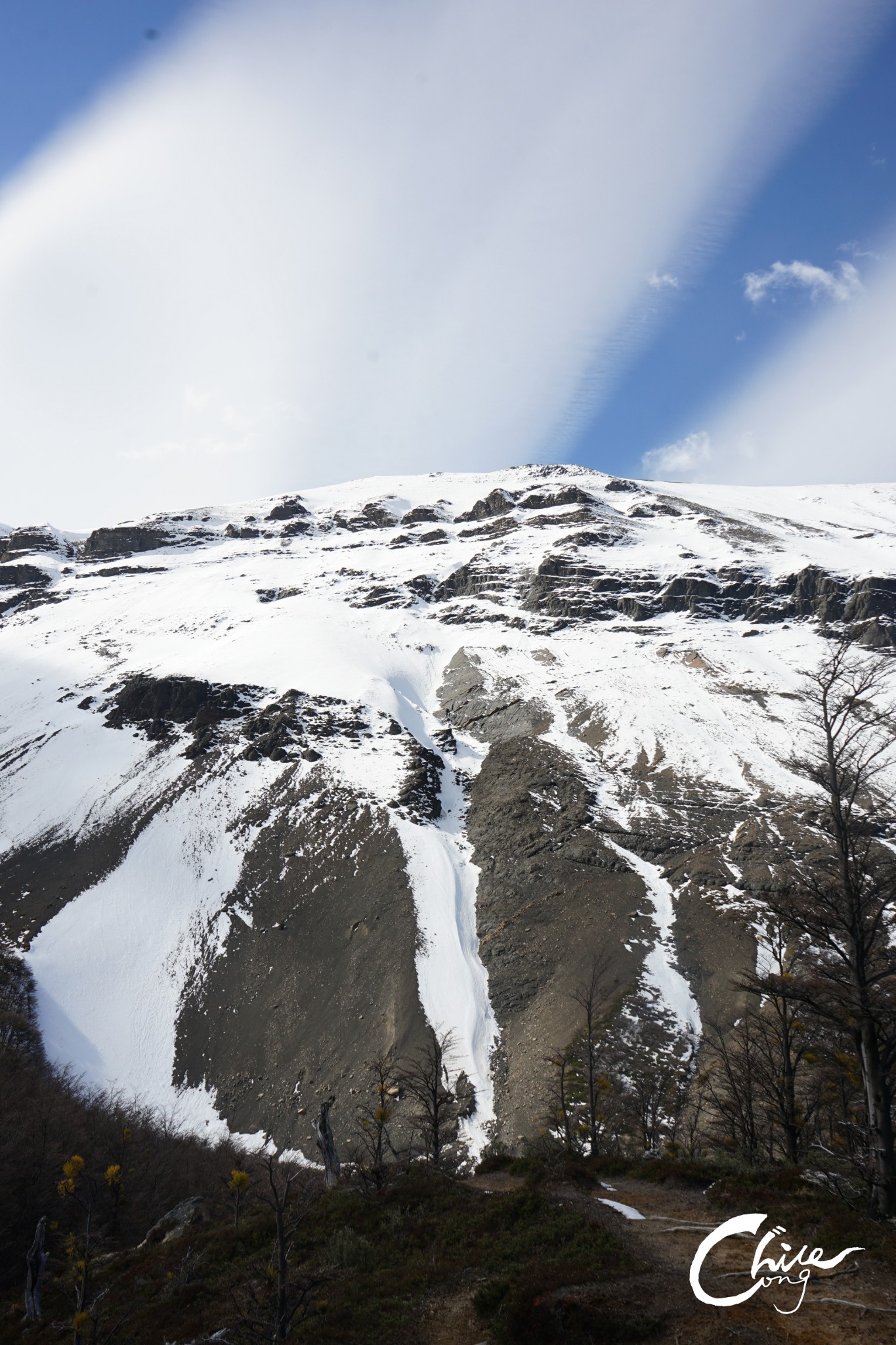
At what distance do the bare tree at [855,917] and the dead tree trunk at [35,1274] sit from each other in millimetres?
20868

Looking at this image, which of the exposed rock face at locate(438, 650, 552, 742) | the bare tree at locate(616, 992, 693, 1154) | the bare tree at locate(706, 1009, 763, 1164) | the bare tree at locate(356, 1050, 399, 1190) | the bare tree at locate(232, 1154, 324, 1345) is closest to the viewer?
the bare tree at locate(232, 1154, 324, 1345)

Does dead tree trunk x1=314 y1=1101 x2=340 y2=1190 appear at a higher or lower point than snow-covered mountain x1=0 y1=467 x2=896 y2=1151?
lower

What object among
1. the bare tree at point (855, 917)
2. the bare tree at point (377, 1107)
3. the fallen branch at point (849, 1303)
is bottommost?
the bare tree at point (377, 1107)

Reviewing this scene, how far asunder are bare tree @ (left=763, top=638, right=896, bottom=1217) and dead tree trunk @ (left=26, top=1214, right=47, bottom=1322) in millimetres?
20868

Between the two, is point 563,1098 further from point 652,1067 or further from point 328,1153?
point 328,1153

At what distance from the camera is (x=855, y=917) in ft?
37.6

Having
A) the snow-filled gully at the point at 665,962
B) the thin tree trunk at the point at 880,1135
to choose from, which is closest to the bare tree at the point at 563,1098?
the snow-filled gully at the point at 665,962

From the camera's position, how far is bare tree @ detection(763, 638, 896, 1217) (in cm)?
1062

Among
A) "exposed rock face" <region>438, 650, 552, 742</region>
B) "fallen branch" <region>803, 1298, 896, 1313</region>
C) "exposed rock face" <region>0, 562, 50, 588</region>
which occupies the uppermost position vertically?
"exposed rock face" <region>0, 562, 50, 588</region>

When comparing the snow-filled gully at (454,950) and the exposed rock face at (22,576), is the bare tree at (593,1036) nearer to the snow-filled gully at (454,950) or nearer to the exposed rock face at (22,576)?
the snow-filled gully at (454,950)

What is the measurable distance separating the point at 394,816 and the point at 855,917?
61.9 metres

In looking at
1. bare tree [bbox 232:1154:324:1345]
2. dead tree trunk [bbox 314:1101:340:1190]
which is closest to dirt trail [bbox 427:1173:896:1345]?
bare tree [bbox 232:1154:324:1345]

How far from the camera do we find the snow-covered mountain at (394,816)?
4831 cm

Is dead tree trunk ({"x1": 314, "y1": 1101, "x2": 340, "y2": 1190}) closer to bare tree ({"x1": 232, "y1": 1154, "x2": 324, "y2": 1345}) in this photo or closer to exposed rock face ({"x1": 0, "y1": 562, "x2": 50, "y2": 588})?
bare tree ({"x1": 232, "y1": 1154, "x2": 324, "y2": 1345})
